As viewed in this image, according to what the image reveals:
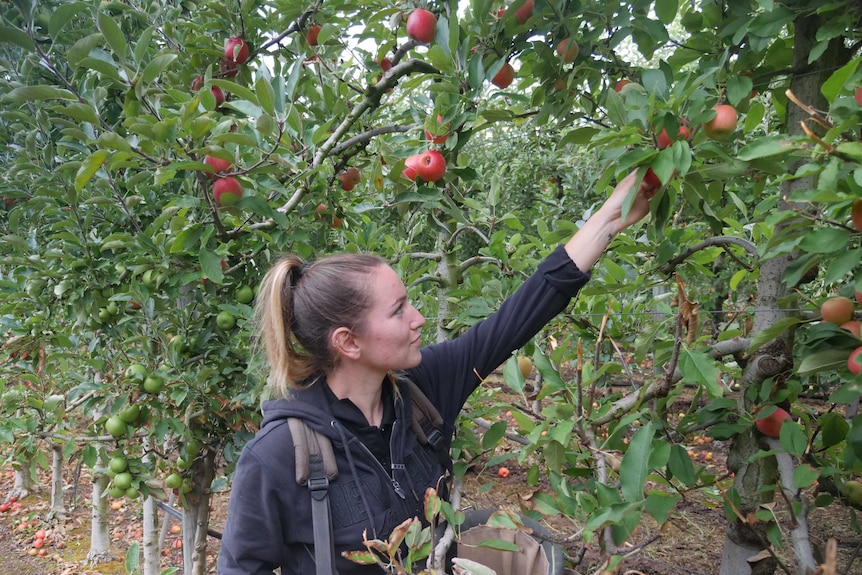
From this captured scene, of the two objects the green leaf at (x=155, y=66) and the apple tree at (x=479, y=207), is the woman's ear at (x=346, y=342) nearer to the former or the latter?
the apple tree at (x=479, y=207)

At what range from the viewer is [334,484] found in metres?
1.31

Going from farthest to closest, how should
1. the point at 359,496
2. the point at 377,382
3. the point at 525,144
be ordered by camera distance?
the point at 525,144 < the point at 377,382 < the point at 359,496

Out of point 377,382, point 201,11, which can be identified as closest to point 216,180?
point 377,382

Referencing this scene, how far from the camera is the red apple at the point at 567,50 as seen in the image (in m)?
1.53

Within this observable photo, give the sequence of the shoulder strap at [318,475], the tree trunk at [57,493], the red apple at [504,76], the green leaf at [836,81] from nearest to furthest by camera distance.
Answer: the green leaf at [836,81] < the shoulder strap at [318,475] < the red apple at [504,76] < the tree trunk at [57,493]

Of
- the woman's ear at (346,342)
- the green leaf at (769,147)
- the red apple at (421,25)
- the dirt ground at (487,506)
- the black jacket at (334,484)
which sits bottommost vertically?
the dirt ground at (487,506)

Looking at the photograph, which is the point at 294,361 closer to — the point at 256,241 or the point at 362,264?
the point at 362,264

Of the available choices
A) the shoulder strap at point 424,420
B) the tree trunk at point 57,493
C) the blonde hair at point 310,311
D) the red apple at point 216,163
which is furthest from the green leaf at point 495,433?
the tree trunk at point 57,493

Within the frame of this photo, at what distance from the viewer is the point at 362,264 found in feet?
4.82

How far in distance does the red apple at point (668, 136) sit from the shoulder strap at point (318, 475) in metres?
0.89

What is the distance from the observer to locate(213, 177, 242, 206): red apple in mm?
1583

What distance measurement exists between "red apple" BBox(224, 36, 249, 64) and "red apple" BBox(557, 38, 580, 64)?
1.25 m

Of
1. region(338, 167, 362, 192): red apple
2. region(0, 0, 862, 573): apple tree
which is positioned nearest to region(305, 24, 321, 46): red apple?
region(0, 0, 862, 573): apple tree

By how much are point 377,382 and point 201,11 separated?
1715 millimetres
